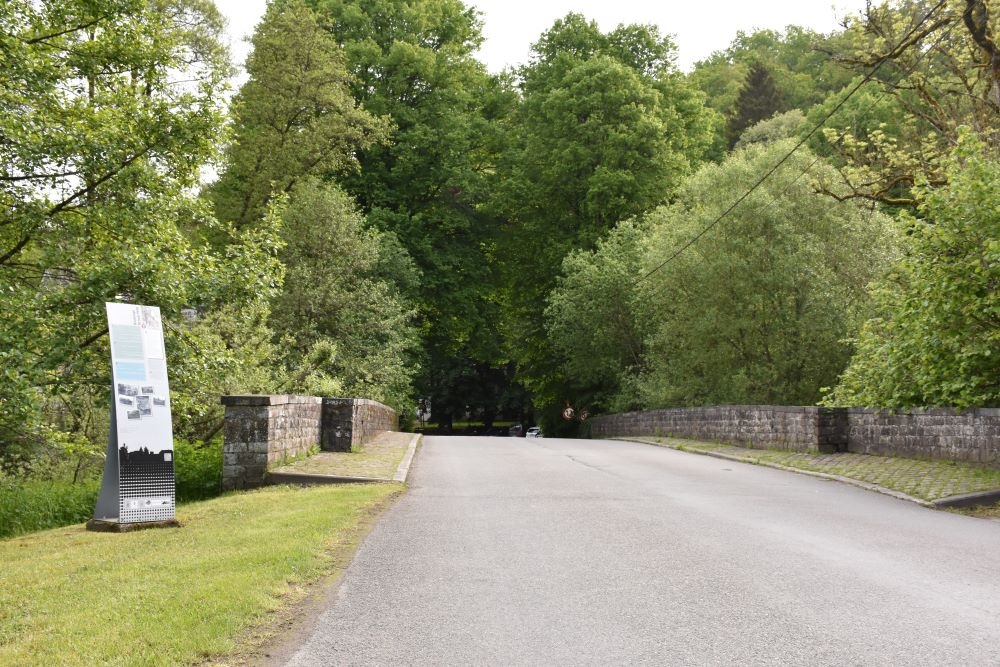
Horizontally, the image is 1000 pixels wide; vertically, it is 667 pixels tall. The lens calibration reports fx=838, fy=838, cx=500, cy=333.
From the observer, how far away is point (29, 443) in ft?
46.1

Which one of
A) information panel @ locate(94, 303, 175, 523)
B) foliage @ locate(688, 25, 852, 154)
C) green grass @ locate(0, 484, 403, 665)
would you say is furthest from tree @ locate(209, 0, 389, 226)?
foliage @ locate(688, 25, 852, 154)

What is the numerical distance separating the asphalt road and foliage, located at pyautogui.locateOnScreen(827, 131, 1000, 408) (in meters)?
3.01

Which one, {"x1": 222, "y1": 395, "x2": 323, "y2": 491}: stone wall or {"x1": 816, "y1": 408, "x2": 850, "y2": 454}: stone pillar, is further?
{"x1": 816, "y1": 408, "x2": 850, "y2": 454}: stone pillar

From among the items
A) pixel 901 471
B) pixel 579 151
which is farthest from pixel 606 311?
pixel 901 471

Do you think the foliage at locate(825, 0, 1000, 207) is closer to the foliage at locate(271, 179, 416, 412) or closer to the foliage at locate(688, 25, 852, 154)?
the foliage at locate(271, 179, 416, 412)

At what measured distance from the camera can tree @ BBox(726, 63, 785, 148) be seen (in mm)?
56438

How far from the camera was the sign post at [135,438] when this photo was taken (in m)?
9.41

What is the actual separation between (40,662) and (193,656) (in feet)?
2.45

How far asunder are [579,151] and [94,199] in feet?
87.2

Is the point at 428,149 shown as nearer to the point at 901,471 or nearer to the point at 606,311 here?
the point at 606,311

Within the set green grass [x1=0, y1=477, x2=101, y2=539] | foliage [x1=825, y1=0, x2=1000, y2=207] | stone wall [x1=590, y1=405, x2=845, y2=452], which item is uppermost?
foliage [x1=825, y1=0, x2=1000, y2=207]

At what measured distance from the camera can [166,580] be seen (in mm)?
6156

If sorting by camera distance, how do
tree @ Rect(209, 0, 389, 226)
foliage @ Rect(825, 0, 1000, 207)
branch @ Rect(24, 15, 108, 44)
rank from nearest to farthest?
1. branch @ Rect(24, 15, 108, 44)
2. foliage @ Rect(825, 0, 1000, 207)
3. tree @ Rect(209, 0, 389, 226)

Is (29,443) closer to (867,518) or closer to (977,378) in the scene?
(867,518)
